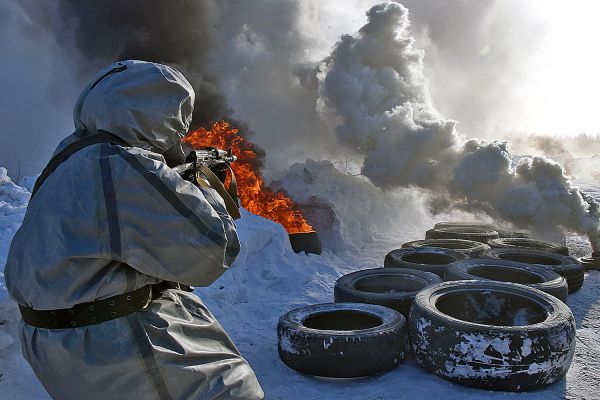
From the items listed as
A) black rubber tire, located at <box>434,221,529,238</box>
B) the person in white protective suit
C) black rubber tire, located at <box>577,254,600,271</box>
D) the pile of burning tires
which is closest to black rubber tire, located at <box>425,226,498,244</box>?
black rubber tire, located at <box>434,221,529,238</box>

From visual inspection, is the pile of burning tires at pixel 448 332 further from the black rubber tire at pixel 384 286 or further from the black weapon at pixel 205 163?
the black weapon at pixel 205 163

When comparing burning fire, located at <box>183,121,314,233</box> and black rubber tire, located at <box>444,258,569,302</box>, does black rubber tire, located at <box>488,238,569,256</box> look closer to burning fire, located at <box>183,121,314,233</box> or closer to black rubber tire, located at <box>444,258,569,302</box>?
black rubber tire, located at <box>444,258,569,302</box>

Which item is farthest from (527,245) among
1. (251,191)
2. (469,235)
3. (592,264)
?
(251,191)

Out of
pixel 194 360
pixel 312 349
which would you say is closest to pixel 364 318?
pixel 312 349

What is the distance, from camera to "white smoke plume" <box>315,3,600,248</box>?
37.2 ft

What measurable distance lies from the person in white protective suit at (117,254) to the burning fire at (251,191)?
9183 mm

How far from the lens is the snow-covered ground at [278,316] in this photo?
4.12m

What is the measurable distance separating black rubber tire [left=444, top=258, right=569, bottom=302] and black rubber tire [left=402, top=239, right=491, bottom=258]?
1147mm

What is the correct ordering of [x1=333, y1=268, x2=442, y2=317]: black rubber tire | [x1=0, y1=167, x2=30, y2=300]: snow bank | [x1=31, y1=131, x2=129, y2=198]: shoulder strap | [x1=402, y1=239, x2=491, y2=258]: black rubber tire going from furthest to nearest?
[x1=402, y1=239, x2=491, y2=258]: black rubber tire → [x1=333, y1=268, x2=442, y2=317]: black rubber tire → [x1=0, y1=167, x2=30, y2=300]: snow bank → [x1=31, y1=131, x2=129, y2=198]: shoulder strap

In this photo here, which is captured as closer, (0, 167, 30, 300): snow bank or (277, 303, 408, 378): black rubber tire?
(277, 303, 408, 378): black rubber tire

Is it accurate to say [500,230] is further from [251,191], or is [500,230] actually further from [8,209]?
[8,209]

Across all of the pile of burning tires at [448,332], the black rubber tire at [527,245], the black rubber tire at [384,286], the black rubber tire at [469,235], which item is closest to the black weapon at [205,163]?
the pile of burning tires at [448,332]

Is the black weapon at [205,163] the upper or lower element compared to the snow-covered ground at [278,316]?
upper

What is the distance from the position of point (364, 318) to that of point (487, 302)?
148 centimetres
